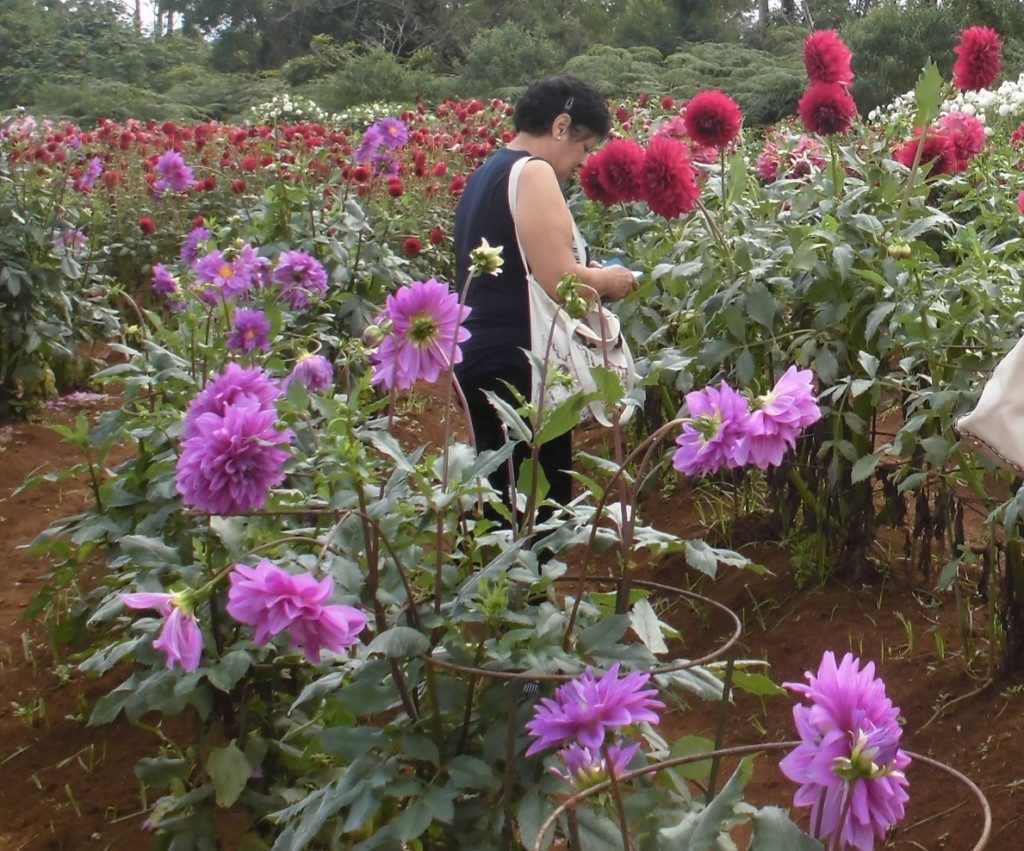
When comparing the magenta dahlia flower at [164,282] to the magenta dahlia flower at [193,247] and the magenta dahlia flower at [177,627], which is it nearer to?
the magenta dahlia flower at [193,247]

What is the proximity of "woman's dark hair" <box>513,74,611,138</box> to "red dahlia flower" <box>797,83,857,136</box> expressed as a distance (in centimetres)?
45

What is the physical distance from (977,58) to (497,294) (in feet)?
4.44

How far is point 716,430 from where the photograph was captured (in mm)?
1236

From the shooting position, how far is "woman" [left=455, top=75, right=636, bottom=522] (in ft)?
8.88

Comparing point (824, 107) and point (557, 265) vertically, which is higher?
point (824, 107)

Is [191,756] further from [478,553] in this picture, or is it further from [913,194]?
[913,194]

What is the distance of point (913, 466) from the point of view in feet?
8.79

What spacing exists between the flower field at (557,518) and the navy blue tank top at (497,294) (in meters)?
0.12

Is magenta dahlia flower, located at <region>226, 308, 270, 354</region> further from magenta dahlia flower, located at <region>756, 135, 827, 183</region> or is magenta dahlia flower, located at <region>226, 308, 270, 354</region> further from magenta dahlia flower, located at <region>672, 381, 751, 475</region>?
magenta dahlia flower, located at <region>756, 135, 827, 183</region>

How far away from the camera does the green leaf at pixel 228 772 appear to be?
1.79 meters

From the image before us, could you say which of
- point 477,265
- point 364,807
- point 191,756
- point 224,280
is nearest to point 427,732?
point 364,807

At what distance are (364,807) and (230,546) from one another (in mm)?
584

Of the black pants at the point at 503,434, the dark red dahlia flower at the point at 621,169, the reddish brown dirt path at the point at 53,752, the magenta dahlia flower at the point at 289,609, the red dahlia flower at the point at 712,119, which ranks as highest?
the red dahlia flower at the point at 712,119

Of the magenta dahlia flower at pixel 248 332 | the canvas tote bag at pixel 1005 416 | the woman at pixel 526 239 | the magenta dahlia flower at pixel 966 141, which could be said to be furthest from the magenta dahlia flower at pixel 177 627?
the magenta dahlia flower at pixel 966 141
